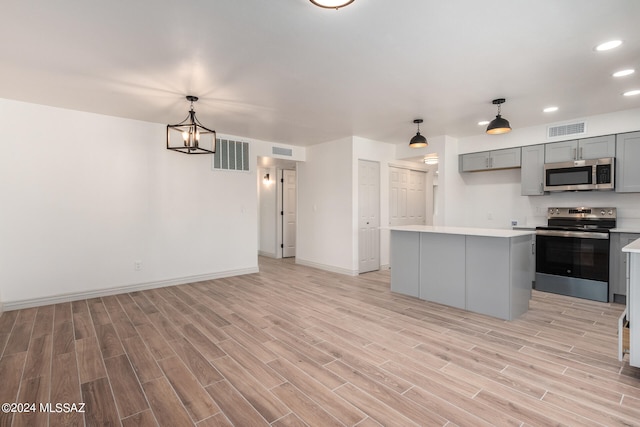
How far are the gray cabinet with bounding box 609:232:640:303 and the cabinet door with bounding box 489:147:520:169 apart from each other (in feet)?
5.52

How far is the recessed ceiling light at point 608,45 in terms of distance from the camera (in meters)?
2.47

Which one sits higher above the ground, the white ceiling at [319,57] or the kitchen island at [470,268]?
the white ceiling at [319,57]

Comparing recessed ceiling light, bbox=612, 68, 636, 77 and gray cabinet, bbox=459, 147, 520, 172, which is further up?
recessed ceiling light, bbox=612, 68, 636, 77

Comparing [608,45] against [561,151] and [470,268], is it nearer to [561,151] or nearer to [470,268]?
[470,268]

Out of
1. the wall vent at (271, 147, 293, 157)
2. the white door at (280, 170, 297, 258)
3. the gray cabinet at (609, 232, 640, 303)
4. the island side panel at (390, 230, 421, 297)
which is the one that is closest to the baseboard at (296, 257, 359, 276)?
the white door at (280, 170, 297, 258)

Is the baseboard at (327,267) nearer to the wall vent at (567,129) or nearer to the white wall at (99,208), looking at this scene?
the white wall at (99,208)

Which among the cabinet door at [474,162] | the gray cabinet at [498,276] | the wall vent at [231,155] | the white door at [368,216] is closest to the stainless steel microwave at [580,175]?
the cabinet door at [474,162]

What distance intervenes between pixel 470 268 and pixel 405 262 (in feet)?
3.05

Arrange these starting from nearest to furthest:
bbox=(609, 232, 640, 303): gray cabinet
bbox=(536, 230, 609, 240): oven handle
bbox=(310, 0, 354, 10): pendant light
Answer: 1. bbox=(310, 0, 354, 10): pendant light
2. bbox=(609, 232, 640, 303): gray cabinet
3. bbox=(536, 230, 609, 240): oven handle

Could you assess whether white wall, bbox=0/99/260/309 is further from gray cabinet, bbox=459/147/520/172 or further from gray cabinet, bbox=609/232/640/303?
gray cabinet, bbox=609/232/640/303

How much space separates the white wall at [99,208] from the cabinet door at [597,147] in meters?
5.56

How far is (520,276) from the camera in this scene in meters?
3.58

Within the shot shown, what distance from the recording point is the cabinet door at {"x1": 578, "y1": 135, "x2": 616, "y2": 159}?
431cm

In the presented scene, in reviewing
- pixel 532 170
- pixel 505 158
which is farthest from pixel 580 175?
pixel 505 158
